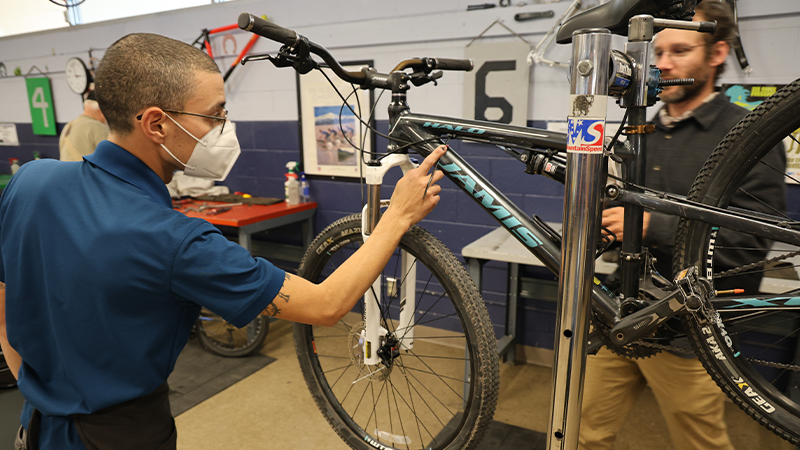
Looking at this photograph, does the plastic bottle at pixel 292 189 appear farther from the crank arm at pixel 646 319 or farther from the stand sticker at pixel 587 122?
the stand sticker at pixel 587 122

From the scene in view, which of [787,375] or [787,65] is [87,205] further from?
[787,375]

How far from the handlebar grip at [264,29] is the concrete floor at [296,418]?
161 cm

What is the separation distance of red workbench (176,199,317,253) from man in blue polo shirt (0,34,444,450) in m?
1.52

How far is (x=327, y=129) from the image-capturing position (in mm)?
2869

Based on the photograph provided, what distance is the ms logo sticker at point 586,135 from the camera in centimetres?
65

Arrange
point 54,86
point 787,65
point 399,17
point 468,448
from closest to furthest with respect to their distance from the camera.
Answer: point 468,448
point 787,65
point 399,17
point 54,86

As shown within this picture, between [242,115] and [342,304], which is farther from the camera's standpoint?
[242,115]

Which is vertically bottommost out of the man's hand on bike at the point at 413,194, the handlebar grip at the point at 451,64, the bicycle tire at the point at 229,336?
the bicycle tire at the point at 229,336

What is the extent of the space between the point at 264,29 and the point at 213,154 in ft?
0.93

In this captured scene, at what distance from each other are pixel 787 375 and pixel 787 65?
50.7 inches

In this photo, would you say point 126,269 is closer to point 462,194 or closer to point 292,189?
point 462,194

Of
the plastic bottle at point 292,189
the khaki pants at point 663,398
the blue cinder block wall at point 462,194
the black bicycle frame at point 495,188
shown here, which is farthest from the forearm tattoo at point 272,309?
the plastic bottle at point 292,189

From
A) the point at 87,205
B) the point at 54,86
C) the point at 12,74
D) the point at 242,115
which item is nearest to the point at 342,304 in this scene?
the point at 87,205

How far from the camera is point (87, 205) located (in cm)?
84
